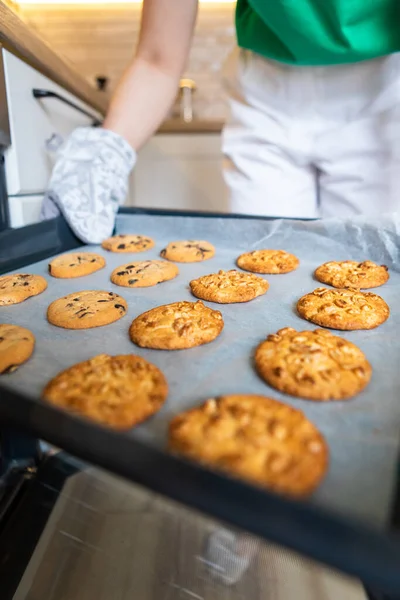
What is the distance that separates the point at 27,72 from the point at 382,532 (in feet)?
4.74

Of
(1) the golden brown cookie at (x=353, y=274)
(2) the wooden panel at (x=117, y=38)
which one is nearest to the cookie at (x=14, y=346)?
(1) the golden brown cookie at (x=353, y=274)

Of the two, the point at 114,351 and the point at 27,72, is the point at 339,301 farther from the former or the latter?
the point at 27,72

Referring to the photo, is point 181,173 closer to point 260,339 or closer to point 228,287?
point 228,287

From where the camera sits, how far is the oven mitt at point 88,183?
1.23 m

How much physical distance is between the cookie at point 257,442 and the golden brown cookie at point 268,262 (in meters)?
0.57

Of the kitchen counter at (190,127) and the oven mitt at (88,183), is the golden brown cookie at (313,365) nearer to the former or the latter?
the oven mitt at (88,183)

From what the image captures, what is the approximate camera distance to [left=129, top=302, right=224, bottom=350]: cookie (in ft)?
2.45

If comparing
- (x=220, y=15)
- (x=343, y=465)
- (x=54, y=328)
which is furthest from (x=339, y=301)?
(x=220, y=15)

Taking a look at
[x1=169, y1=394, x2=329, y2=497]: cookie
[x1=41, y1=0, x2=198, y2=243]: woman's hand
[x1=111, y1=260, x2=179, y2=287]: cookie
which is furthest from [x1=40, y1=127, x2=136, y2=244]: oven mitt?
[x1=169, y1=394, x2=329, y2=497]: cookie

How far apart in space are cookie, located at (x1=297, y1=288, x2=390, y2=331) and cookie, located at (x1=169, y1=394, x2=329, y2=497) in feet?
1.02

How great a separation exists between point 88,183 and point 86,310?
55 cm

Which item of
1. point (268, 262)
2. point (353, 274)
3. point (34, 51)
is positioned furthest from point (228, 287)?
point (34, 51)

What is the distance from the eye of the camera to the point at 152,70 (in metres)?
1.34

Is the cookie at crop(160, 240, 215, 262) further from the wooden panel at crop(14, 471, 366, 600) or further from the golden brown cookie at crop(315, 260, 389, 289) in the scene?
the wooden panel at crop(14, 471, 366, 600)
